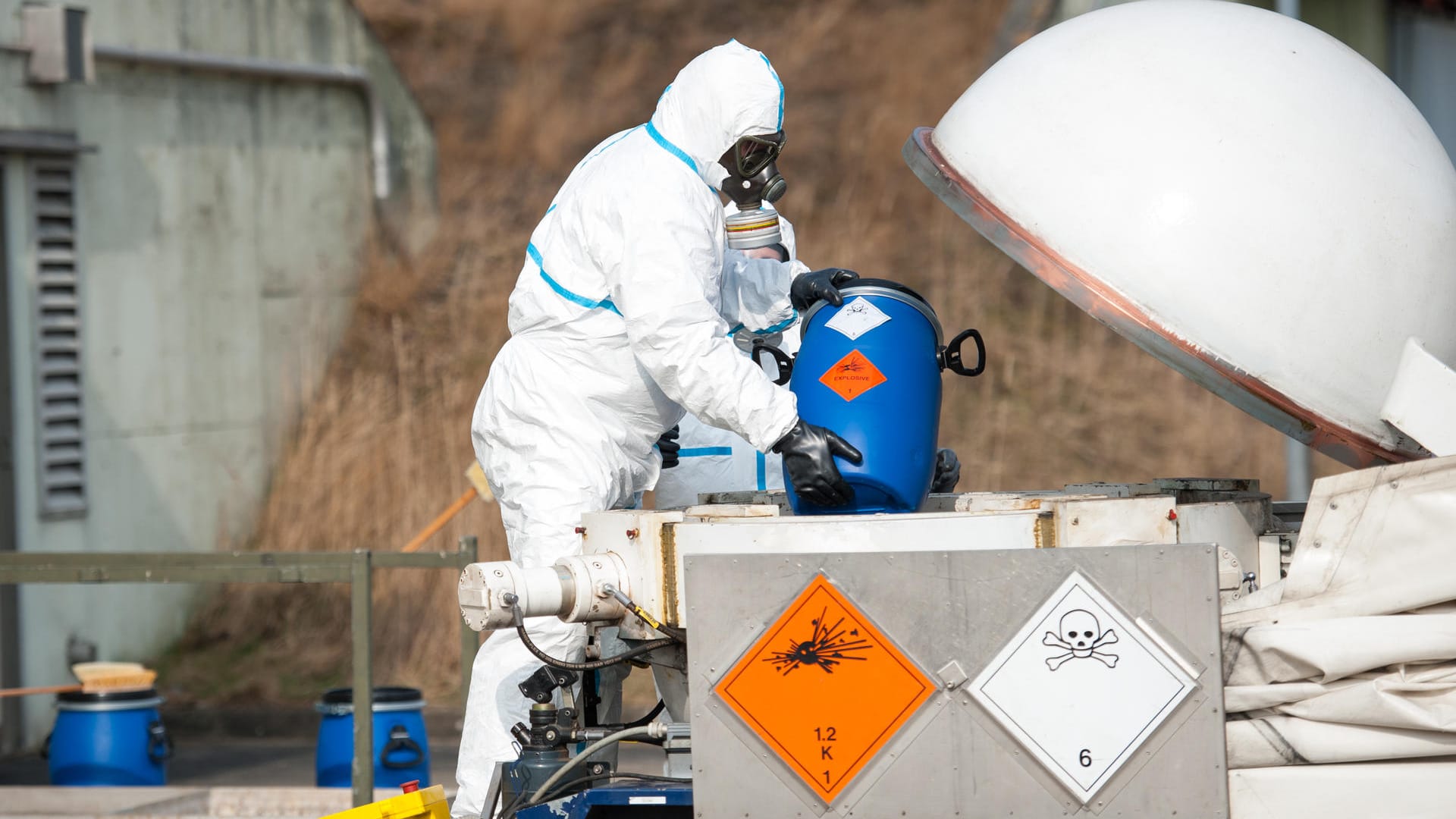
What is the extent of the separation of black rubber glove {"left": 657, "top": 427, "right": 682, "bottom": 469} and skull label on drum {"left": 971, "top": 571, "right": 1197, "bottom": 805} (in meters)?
1.45

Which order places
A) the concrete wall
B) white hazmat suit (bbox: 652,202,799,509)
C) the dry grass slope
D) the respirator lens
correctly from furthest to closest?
1. the dry grass slope
2. the concrete wall
3. white hazmat suit (bbox: 652,202,799,509)
4. the respirator lens

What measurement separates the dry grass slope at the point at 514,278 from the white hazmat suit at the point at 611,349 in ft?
13.3

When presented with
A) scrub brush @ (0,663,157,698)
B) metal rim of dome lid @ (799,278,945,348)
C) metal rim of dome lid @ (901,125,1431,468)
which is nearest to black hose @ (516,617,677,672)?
metal rim of dome lid @ (799,278,945,348)

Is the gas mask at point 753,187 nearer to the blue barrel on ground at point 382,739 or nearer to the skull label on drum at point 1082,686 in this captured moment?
the skull label on drum at point 1082,686

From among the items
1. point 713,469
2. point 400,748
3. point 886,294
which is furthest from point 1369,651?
point 400,748

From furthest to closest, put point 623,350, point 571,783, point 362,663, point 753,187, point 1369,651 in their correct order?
point 362,663 → point 753,187 → point 623,350 → point 571,783 → point 1369,651

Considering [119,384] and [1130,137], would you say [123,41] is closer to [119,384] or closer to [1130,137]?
[119,384]

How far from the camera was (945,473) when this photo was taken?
4.10 metres

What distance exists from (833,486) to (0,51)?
16.7ft

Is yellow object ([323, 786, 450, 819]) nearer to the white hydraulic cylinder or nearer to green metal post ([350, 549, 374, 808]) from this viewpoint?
the white hydraulic cylinder

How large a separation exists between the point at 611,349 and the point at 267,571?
5.98 feet

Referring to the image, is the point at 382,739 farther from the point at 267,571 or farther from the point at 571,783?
the point at 571,783

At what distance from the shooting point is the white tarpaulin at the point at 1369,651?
2.78 m

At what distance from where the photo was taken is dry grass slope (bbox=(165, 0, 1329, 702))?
8297mm
